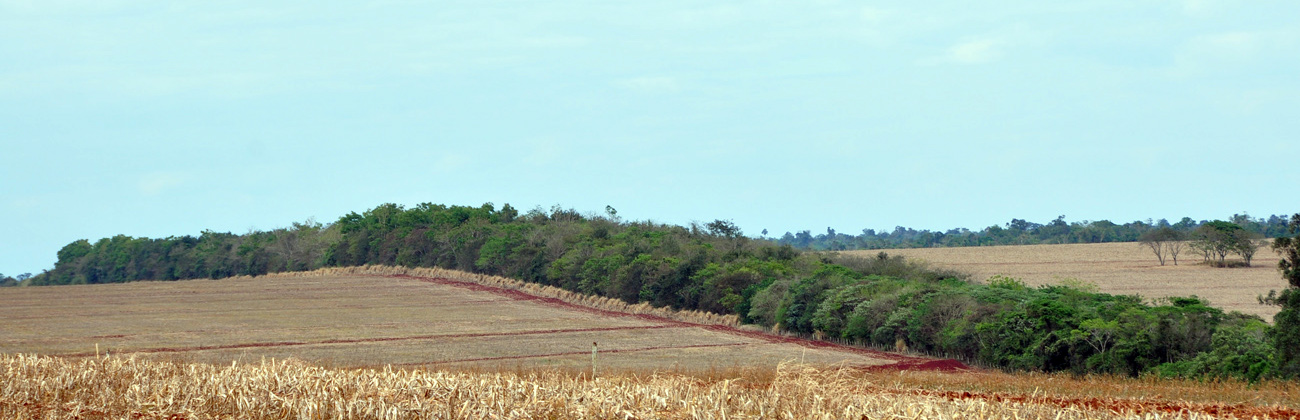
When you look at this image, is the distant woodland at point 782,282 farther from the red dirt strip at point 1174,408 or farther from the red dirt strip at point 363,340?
the red dirt strip at point 1174,408

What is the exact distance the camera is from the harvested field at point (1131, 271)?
59.9m

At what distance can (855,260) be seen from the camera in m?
63.5

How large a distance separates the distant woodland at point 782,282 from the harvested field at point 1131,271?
7.47 m

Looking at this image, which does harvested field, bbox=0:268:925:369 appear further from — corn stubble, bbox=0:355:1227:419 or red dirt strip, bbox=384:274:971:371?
corn stubble, bbox=0:355:1227:419

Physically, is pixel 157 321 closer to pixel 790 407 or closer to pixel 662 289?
pixel 662 289

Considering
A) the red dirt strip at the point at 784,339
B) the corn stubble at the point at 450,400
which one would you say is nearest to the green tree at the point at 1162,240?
the red dirt strip at the point at 784,339

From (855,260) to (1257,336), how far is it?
38450mm

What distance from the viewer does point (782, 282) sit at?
151 ft

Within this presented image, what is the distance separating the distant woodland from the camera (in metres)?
27.0

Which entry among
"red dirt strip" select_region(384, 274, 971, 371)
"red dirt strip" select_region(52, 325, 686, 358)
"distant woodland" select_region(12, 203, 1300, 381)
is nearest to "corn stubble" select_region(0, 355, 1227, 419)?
"distant woodland" select_region(12, 203, 1300, 381)

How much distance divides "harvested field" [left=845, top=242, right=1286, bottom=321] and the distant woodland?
24.5 feet

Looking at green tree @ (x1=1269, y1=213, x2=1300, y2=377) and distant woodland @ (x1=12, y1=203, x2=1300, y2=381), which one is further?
distant woodland @ (x1=12, y1=203, x2=1300, y2=381)

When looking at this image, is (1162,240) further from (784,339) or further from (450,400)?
(450,400)

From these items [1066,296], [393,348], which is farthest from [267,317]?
[1066,296]
